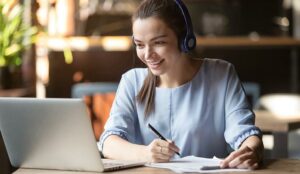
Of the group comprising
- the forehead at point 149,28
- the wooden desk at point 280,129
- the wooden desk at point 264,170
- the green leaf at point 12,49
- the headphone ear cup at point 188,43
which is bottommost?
the wooden desk at point 280,129

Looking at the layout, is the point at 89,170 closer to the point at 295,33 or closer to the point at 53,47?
the point at 53,47

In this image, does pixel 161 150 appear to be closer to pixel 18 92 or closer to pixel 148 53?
pixel 148 53

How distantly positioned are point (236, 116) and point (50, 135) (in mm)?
618

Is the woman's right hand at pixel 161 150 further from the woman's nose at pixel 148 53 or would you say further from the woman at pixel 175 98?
the woman's nose at pixel 148 53

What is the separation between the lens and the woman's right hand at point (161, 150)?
1718 millimetres

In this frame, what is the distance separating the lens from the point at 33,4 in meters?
3.93

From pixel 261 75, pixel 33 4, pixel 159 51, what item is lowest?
pixel 261 75

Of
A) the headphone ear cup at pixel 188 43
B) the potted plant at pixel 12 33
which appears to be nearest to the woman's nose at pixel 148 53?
the headphone ear cup at pixel 188 43

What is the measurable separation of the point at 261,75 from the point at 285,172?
3924 mm

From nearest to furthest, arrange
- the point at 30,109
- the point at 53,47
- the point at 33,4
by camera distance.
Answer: the point at 30,109 < the point at 33,4 < the point at 53,47

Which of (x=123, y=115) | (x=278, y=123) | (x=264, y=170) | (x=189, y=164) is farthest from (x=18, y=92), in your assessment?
(x=264, y=170)

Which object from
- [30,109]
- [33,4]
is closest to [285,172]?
[30,109]

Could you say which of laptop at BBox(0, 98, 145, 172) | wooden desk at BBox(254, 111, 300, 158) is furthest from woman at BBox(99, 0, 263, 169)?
wooden desk at BBox(254, 111, 300, 158)

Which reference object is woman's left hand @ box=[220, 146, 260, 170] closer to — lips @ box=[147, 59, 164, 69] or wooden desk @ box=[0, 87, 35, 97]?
lips @ box=[147, 59, 164, 69]
